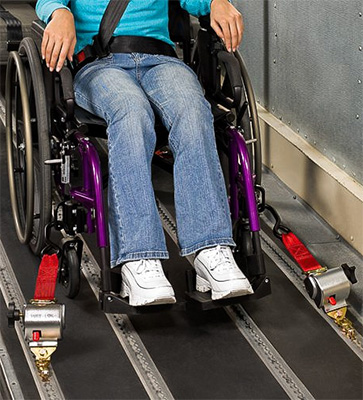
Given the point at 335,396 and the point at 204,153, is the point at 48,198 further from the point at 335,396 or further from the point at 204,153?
the point at 335,396

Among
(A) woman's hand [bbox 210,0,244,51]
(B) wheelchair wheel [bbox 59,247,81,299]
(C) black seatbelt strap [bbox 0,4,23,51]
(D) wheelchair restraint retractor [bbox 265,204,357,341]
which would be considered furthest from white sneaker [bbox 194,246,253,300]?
(C) black seatbelt strap [bbox 0,4,23,51]

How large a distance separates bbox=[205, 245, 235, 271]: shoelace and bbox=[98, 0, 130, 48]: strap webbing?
747mm

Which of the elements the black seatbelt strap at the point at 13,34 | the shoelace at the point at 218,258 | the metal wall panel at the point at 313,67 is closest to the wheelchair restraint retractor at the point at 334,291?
the shoelace at the point at 218,258

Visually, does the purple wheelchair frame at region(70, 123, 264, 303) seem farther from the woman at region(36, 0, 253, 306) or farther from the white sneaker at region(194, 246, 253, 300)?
the white sneaker at region(194, 246, 253, 300)

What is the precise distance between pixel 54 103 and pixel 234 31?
1.97 ft

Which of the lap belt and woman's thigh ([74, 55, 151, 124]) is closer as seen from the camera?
woman's thigh ([74, 55, 151, 124])

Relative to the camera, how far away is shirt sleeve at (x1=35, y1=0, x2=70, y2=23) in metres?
2.77

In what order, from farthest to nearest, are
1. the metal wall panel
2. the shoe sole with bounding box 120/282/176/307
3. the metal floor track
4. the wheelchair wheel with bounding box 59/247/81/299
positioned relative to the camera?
1. the metal wall panel
2. the wheelchair wheel with bounding box 59/247/81/299
3. the shoe sole with bounding box 120/282/176/307
4. the metal floor track

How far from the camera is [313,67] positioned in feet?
11.3

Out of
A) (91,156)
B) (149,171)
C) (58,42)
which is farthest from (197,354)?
(58,42)

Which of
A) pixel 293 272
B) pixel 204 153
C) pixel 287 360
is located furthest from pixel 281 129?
pixel 287 360

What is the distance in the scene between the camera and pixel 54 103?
2.84 meters

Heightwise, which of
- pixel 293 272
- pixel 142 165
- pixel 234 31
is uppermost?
Result: pixel 234 31

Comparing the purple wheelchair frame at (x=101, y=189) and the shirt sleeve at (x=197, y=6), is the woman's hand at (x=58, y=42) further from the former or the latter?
the shirt sleeve at (x=197, y=6)
